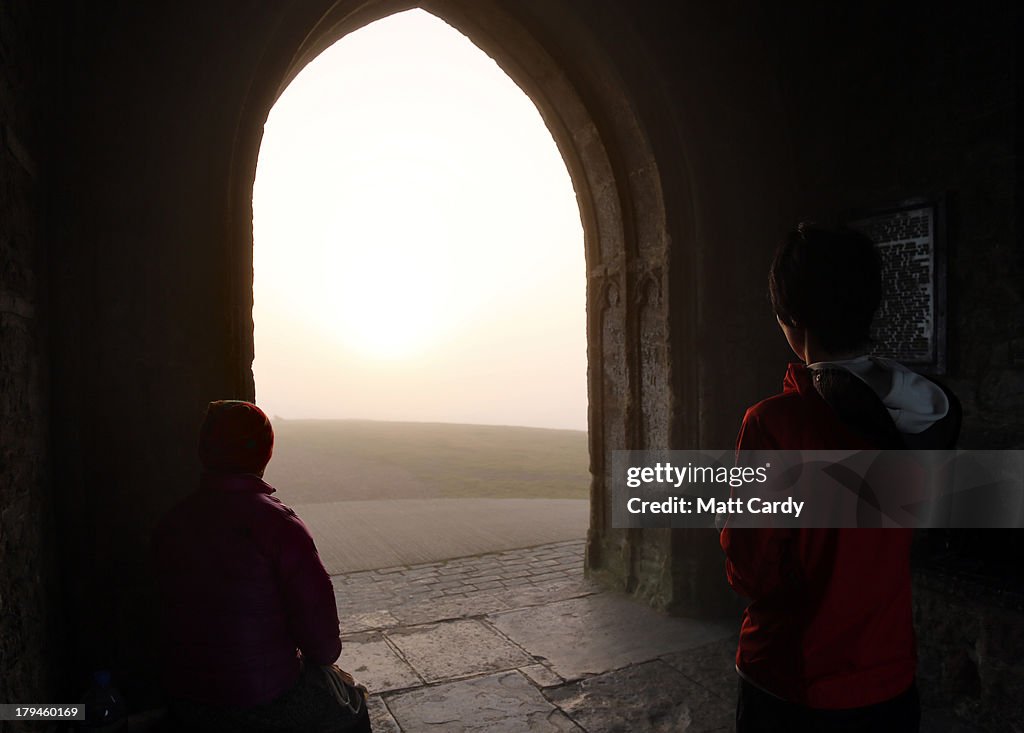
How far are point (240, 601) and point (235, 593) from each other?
0.03m

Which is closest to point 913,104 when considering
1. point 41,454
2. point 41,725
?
point 41,454

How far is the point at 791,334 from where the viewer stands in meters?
1.65

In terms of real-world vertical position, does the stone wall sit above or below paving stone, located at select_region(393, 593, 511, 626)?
above

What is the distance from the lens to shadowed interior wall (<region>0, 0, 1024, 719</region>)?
3004 mm

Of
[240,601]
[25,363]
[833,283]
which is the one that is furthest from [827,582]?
[25,363]

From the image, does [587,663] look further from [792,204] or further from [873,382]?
[792,204]

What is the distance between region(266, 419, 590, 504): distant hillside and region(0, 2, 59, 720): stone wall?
6.00 meters

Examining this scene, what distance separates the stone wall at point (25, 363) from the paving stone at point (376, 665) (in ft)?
4.83

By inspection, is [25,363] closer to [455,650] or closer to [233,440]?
[233,440]

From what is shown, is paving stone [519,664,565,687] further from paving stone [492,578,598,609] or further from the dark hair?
the dark hair

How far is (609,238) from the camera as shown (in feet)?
16.8

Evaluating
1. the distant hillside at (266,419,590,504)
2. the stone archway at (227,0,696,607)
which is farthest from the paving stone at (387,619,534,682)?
the distant hillside at (266,419,590,504)

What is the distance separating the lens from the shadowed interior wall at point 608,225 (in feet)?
9.86

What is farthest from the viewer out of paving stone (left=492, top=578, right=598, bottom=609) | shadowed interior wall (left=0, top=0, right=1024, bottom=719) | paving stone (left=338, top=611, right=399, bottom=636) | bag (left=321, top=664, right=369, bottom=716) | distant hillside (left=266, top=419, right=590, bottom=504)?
distant hillside (left=266, top=419, right=590, bottom=504)
